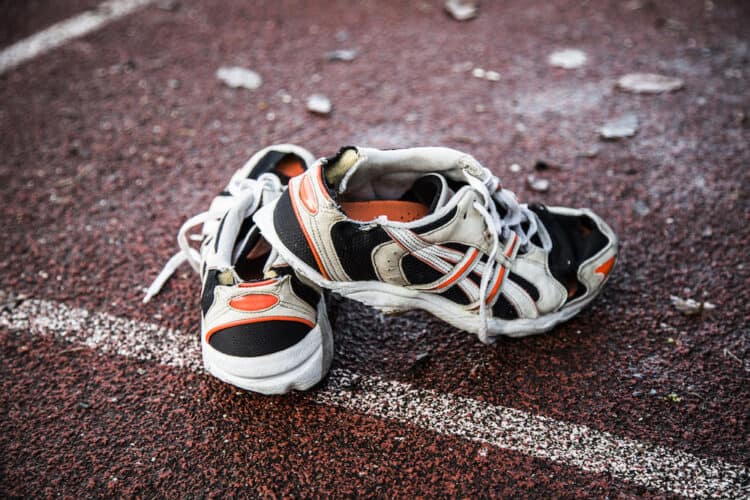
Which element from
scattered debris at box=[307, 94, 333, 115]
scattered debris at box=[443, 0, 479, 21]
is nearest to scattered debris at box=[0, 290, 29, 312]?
scattered debris at box=[307, 94, 333, 115]

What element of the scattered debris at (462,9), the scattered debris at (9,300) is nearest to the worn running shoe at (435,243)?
the scattered debris at (9,300)

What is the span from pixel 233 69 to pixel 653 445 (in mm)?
2913

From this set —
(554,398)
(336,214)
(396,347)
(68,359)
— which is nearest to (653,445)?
(554,398)

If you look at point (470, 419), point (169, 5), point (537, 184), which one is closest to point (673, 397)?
point (470, 419)

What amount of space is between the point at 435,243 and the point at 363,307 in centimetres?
52

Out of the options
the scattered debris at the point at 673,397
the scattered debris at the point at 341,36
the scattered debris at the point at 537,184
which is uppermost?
the scattered debris at the point at 341,36

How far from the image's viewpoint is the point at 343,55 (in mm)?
3682

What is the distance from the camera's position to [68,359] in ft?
6.65

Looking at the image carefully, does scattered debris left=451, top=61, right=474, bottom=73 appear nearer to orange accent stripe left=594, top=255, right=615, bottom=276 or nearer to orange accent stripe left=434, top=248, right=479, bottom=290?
orange accent stripe left=594, top=255, right=615, bottom=276

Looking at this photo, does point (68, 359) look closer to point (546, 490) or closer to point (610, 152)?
point (546, 490)

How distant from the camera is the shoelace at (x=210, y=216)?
2061 millimetres

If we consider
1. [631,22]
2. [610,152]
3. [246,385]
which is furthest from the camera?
[631,22]

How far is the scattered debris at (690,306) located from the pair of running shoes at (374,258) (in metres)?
0.31

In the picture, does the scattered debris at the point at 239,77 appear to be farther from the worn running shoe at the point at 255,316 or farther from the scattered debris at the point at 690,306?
the scattered debris at the point at 690,306
